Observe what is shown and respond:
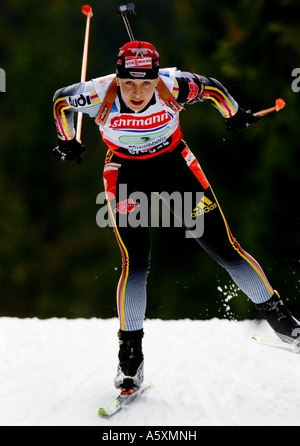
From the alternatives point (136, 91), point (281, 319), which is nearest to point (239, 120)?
point (136, 91)

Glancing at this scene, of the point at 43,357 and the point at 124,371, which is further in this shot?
the point at 43,357

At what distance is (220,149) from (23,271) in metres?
5.83

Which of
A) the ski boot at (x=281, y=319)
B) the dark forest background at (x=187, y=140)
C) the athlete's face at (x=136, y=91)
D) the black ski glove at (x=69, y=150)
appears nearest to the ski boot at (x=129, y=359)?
the ski boot at (x=281, y=319)

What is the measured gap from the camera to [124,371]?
11.9 ft

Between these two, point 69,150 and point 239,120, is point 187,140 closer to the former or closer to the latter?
point 239,120

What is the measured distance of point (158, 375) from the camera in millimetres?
4262

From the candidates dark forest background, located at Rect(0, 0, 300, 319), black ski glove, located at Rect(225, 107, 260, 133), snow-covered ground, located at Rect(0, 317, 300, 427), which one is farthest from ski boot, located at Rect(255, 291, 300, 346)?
dark forest background, located at Rect(0, 0, 300, 319)

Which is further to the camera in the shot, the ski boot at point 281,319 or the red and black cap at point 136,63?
the ski boot at point 281,319

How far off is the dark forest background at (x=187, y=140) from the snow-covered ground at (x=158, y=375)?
5095 millimetres

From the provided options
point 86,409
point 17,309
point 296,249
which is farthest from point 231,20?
point 86,409

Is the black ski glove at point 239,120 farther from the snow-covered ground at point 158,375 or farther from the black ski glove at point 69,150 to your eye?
the snow-covered ground at point 158,375

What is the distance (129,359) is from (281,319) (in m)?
0.91

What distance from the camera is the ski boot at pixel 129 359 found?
11.8ft
